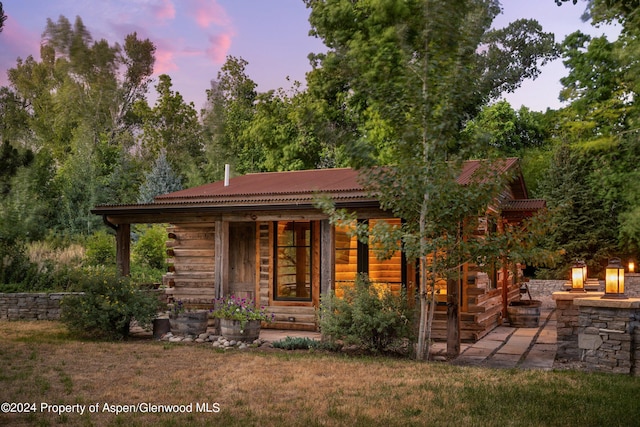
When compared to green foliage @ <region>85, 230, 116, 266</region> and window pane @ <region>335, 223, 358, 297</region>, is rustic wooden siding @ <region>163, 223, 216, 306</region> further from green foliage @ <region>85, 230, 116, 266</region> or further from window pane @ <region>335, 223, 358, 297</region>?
green foliage @ <region>85, 230, 116, 266</region>

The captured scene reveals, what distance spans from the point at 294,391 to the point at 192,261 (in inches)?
319

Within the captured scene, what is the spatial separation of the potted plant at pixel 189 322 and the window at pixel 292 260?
8.20ft

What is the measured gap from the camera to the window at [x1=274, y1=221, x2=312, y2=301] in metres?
13.7

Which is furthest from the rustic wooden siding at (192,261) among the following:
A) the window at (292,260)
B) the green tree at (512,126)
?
the green tree at (512,126)

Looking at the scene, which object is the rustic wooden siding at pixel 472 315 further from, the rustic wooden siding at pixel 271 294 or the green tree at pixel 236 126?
the green tree at pixel 236 126

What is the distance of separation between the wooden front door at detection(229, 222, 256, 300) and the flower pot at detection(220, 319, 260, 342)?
3031 millimetres

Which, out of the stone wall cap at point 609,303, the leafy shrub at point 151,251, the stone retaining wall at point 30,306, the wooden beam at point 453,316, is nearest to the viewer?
the stone wall cap at point 609,303

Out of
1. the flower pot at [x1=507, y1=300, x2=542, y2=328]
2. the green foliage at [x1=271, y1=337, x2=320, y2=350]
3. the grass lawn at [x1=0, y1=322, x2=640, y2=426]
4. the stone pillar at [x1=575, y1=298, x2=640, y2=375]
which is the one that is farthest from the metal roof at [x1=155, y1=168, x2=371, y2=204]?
the flower pot at [x1=507, y1=300, x2=542, y2=328]

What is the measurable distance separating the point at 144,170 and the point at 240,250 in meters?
21.6

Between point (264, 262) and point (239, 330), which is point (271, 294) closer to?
point (264, 262)

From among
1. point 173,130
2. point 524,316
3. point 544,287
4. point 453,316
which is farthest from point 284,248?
point 173,130

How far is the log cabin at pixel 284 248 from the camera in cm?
1173

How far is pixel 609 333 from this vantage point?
827 centimetres

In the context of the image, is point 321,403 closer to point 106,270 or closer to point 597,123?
point 106,270
